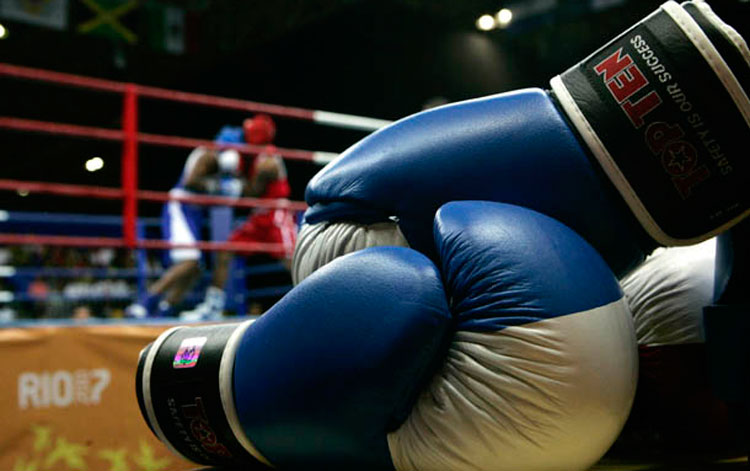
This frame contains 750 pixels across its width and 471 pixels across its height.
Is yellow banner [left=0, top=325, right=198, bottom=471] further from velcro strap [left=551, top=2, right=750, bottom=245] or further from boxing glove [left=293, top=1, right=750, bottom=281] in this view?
velcro strap [left=551, top=2, right=750, bottom=245]

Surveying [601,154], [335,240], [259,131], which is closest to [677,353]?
[601,154]

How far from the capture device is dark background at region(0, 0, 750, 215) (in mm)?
6938

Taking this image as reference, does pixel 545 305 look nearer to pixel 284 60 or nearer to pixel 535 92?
pixel 535 92

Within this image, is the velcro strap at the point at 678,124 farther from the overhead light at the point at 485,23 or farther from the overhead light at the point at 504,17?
the overhead light at the point at 485,23

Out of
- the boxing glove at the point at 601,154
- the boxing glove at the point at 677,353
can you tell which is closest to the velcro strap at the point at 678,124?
the boxing glove at the point at 601,154

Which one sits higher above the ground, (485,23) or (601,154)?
(485,23)

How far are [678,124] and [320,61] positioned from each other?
24.2ft

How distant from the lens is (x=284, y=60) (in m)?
7.83

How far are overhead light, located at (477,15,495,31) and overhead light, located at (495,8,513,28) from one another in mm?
89

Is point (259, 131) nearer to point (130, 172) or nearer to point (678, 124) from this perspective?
point (130, 172)

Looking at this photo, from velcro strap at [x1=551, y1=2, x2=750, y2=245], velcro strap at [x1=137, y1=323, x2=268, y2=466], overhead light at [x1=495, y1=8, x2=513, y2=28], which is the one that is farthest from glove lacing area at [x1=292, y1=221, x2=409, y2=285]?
overhead light at [x1=495, y1=8, x2=513, y2=28]

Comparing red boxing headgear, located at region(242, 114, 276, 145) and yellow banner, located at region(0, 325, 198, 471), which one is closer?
yellow banner, located at region(0, 325, 198, 471)

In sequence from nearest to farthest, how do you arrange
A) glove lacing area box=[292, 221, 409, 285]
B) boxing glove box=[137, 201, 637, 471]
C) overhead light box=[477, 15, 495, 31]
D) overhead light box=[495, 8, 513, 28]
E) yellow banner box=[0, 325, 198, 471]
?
1. boxing glove box=[137, 201, 637, 471]
2. glove lacing area box=[292, 221, 409, 285]
3. yellow banner box=[0, 325, 198, 471]
4. overhead light box=[495, 8, 513, 28]
5. overhead light box=[477, 15, 495, 31]

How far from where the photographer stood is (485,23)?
7891 mm
